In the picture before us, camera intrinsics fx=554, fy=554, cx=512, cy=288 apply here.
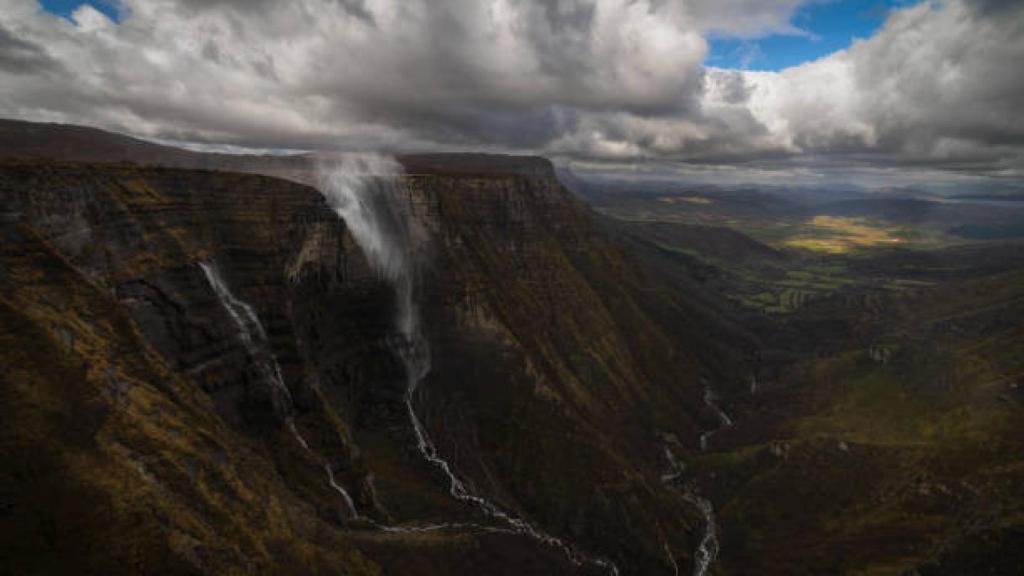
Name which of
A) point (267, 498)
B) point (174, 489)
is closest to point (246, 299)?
point (267, 498)

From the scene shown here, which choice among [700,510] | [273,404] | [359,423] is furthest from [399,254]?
[700,510]

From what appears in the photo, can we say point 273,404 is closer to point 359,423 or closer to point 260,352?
point 260,352

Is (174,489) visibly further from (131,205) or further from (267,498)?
(131,205)

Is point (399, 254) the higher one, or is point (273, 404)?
point (399, 254)

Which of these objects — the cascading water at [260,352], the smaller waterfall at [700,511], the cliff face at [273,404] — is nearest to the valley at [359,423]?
the cliff face at [273,404]

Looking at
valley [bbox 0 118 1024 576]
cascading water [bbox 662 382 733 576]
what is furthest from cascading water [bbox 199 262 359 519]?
cascading water [bbox 662 382 733 576]

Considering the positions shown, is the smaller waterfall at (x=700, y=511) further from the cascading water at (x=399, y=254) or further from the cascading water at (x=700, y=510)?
the cascading water at (x=399, y=254)
